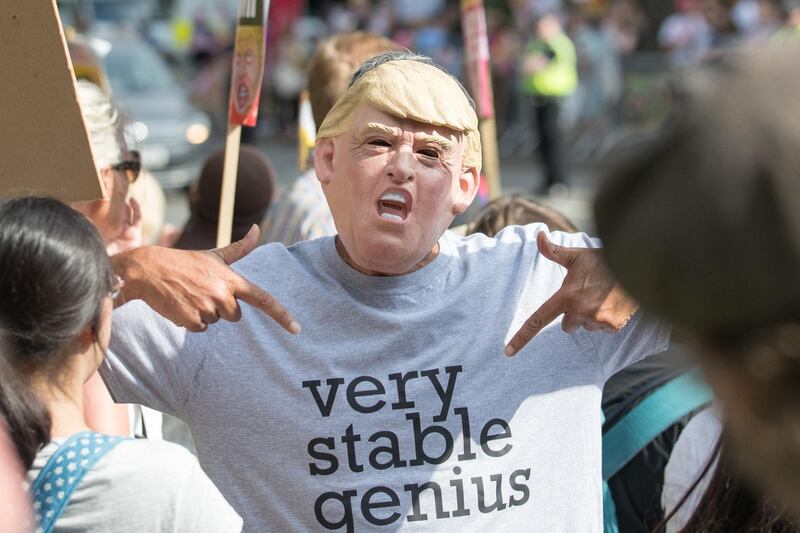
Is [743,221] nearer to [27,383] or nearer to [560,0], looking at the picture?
[27,383]

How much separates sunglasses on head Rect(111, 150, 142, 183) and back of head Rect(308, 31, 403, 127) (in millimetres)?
611

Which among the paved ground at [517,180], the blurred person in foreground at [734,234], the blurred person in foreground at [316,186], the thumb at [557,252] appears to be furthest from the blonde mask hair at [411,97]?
the paved ground at [517,180]

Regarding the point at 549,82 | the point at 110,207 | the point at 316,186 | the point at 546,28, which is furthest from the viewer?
the point at 549,82

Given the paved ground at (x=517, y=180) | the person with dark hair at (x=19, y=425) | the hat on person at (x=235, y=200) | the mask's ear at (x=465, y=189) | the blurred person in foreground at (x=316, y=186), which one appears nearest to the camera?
the person with dark hair at (x=19, y=425)

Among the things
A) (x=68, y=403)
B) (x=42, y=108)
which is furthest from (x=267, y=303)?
(x=42, y=108)

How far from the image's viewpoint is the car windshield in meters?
13.7

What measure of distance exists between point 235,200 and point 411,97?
6.32ft

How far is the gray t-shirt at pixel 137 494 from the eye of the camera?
1678mm

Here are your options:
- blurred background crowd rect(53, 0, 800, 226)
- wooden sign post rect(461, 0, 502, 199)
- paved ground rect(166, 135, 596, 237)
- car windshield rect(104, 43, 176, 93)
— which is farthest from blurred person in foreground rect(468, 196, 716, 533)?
car windshield rect(104, 43, 176, 93)

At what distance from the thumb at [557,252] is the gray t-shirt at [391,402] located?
0.11 m

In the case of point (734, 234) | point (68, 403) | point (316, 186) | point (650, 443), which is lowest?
point (650, 443)

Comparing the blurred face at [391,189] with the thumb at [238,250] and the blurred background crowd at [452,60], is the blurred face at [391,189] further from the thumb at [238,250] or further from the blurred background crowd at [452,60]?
the blurred background crowd at [452,60]

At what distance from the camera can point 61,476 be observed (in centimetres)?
168

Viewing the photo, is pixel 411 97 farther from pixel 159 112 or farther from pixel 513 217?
pixel 159 112
